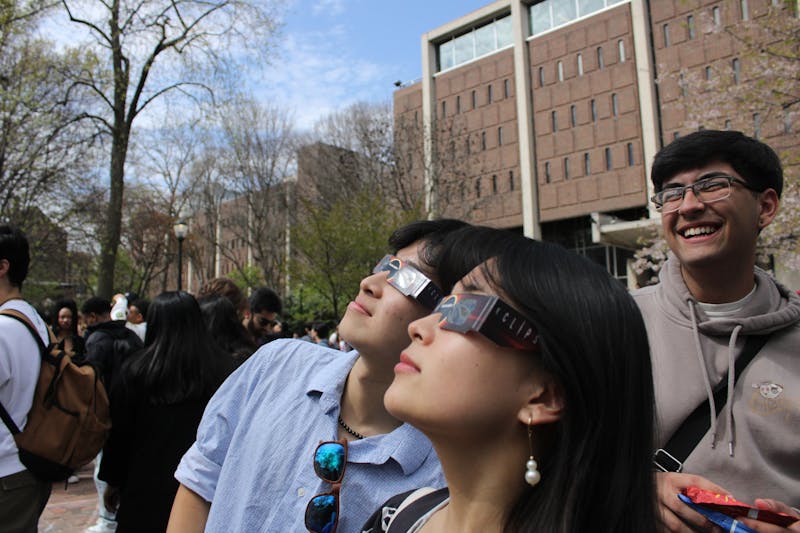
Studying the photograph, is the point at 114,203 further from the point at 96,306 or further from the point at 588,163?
the point at 588,163

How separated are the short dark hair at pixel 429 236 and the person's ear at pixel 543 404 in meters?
0.62

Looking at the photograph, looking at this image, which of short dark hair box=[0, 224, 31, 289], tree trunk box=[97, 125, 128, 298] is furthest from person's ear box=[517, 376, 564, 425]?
tree trunk box=[97, 125, 128, 298]

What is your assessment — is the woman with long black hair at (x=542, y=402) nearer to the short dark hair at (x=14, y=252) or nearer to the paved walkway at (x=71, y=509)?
the short dark hair at (x=14, y=252)

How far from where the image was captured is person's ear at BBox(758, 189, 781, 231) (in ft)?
7.22

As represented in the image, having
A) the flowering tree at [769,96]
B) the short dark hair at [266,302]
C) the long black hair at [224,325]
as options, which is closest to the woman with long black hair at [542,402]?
the long black hair at [224,325]

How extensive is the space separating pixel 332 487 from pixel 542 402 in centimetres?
69

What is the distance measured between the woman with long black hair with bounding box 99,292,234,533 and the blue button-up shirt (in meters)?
1.46

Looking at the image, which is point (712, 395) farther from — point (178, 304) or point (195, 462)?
point (178, 304)

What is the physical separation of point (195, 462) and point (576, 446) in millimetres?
1268

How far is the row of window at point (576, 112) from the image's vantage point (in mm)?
35094

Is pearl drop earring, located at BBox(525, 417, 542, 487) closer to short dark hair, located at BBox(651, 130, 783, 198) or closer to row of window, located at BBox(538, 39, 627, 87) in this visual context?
short dark hair, located at BBox(651, 130, 783, 198)

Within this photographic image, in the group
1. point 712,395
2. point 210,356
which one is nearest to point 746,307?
point 712,395

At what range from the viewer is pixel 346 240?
2241 cm

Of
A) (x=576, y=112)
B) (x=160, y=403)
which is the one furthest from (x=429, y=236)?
(x=576, y=112)
